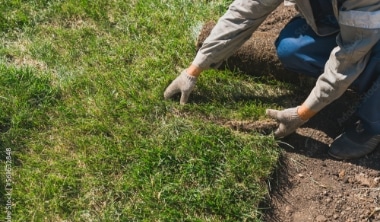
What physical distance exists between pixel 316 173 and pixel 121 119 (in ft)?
3.80

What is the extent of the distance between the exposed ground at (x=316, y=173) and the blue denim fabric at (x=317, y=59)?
18 cm

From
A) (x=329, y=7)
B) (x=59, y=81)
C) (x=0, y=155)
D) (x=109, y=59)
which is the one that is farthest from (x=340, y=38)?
(x=0, y=155)

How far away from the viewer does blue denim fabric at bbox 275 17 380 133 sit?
9.00 ft

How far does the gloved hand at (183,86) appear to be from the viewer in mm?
2934

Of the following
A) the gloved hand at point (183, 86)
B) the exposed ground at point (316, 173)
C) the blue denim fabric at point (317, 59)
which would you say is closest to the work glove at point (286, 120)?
the exposed ground at point (316, 173)

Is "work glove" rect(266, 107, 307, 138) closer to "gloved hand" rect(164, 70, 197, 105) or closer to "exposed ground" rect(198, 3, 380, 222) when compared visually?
"exposed ground" rect(198, 3, 380, 222)

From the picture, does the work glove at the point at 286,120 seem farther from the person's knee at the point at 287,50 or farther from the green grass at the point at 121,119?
the person's knee at the point at 287,50

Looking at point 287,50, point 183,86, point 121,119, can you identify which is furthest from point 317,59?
point 121,119

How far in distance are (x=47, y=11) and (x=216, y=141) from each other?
5.41 feet

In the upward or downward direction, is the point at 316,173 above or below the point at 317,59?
below

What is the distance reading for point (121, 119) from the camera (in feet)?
9.68

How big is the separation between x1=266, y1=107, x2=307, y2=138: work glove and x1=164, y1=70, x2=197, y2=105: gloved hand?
1.54ft

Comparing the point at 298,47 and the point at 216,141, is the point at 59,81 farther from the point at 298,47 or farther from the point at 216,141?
the point at 298,47

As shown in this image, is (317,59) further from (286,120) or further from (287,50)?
(286,120)
